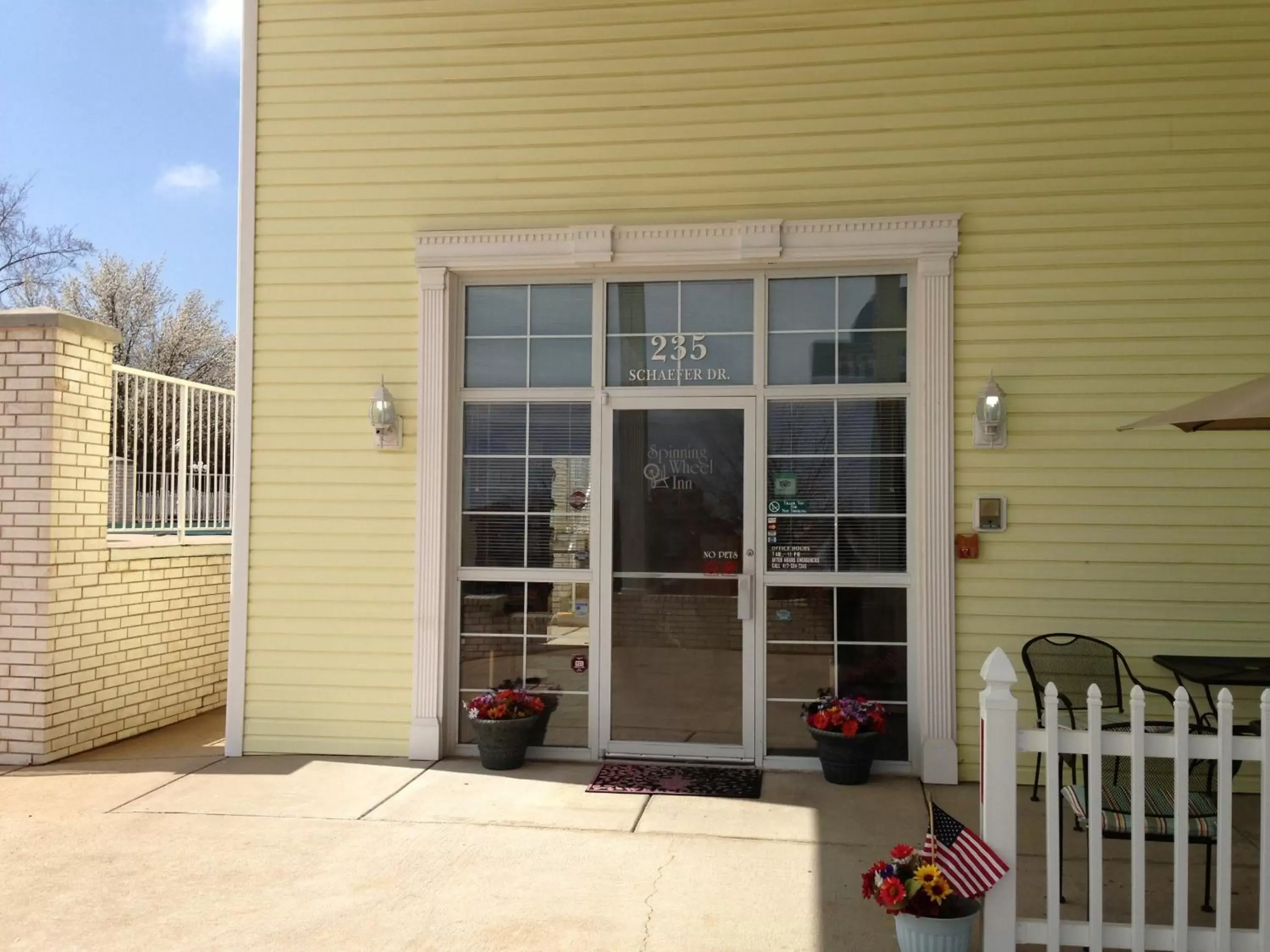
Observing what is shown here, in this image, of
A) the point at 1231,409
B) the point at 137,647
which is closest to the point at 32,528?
the point at 137,647

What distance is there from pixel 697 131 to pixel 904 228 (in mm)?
1247

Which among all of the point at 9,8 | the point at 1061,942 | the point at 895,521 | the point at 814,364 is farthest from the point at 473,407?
the point at 9,8

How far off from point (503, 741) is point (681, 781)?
97 centimetres

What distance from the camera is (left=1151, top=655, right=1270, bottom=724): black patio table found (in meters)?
4.68

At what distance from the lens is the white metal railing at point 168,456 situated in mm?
6684

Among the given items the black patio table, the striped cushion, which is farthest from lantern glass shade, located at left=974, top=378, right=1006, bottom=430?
the striped cushion

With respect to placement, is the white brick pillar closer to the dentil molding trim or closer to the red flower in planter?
the dentil molding trim

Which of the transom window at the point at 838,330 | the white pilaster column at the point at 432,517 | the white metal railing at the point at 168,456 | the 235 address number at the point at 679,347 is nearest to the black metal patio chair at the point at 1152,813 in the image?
the transom window at the point at 838,330

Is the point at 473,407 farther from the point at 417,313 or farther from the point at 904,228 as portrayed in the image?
the point at 904,228

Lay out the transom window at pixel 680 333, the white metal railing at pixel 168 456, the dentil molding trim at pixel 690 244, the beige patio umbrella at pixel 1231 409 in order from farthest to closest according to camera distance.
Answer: the white metal railing at pixel 168 456, the transom window at pixel 680 333, the dentil molding trim at pixel 690 244, the beige patio umbrella at pixel 1231 409

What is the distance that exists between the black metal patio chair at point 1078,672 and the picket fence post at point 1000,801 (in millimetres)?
2008

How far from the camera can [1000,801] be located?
3193 mm

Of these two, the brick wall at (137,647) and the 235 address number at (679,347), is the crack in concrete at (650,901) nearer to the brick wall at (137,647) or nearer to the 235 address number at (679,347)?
the 235 address number at (679,347)

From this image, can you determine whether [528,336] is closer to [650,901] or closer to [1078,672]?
[650,901]
